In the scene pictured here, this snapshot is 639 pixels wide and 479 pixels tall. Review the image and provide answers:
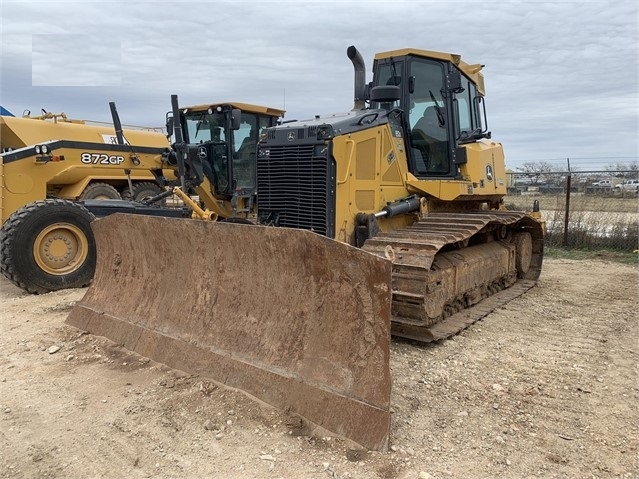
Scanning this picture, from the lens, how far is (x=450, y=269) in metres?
5.37

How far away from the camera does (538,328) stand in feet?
18.6

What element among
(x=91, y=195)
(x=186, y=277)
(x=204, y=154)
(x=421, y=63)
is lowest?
(x=186, y=277)

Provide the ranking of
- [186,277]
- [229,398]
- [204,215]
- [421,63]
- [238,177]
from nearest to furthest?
1. [229,398]
2. [186,277]
3. [421,63]
4. [204,215]
5. [238,177]

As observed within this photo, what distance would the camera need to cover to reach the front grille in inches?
219

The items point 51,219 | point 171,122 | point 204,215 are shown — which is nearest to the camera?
point 51,219

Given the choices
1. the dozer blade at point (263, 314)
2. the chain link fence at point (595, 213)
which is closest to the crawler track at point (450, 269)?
the dozer blade at point (263, 314)

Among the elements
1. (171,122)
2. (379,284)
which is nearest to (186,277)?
(379,284)

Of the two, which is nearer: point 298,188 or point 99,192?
point 298,188

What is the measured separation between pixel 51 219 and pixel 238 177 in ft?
12.0

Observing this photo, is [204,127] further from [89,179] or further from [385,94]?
[385,94]

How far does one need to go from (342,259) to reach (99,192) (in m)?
8.57

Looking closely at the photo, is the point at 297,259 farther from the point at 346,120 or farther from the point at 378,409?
the point at 346,120

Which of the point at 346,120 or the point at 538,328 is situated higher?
the point at 346,120

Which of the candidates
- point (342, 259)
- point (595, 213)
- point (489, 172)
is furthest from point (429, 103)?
point (595, 213)
